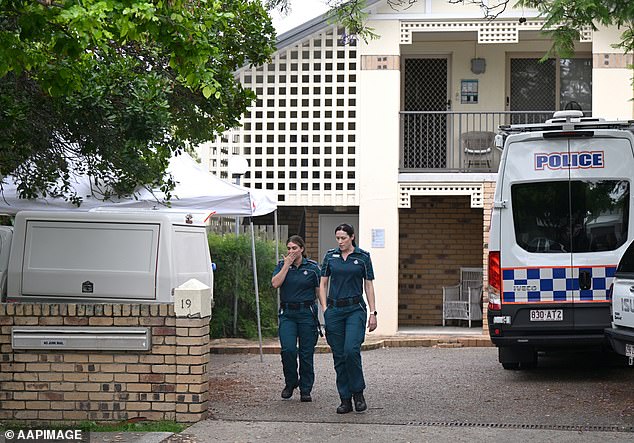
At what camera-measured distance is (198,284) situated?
9852 millimetres

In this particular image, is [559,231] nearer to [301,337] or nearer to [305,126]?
[301,337]

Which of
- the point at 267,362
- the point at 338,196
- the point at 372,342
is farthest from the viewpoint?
the point at 338,196

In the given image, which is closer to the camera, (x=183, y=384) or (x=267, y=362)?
(x=183, y=384)

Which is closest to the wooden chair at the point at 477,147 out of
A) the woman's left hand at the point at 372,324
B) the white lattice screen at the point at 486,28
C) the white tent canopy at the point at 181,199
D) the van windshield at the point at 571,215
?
the white lattice screen at the point at 486,28

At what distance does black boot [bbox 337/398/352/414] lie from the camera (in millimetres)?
10422

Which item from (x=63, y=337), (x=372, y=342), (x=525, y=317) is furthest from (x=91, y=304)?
(x=372, y=342)

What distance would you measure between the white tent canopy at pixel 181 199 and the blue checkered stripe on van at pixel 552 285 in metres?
4.08

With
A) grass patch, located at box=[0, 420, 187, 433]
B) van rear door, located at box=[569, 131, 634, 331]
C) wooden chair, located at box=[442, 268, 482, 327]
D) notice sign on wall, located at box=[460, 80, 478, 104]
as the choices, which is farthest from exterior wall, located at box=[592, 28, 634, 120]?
grass patch, located at box=[0, 420, 187, 433]

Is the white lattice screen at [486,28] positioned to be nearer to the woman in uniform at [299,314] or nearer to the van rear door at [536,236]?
the van rear door at [536,236]

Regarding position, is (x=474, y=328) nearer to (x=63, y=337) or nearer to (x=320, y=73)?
(x=320, y=73)

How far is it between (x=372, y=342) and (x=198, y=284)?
8.46m

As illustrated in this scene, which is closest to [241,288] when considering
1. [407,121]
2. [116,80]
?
[407,121]

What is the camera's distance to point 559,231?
12.5 m

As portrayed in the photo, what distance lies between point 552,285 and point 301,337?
3.09 m
